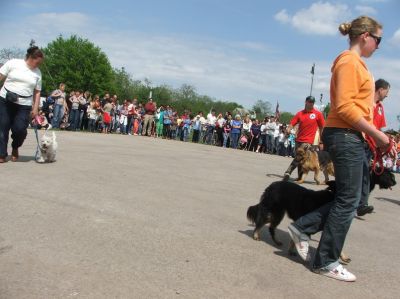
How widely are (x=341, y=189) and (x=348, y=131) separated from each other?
0.53m

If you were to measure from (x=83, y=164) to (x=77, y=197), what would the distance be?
11.1 feet

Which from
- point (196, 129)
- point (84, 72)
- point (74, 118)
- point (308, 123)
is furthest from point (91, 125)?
point (84, 72)

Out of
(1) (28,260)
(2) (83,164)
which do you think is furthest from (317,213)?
(2) (83,164)

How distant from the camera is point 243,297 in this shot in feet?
11.7

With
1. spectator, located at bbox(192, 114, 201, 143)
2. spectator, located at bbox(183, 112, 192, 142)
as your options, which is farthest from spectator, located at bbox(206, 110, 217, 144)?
spectator, located at bbox(183, 112, 192, 142)

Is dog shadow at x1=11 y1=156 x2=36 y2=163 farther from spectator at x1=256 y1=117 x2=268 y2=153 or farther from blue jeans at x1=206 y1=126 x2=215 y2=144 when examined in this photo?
blue jeans at x1=206 y1=126 x2=215 y2=144

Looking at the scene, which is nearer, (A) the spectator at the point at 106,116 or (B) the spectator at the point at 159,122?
(A) the spectator at the point at 106,116

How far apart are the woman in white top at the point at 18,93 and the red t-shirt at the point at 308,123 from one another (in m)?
5.54

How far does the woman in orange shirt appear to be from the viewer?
4.04m

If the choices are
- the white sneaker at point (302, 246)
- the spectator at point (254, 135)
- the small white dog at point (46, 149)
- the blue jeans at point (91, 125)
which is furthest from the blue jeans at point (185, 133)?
the white sneaker at point (302, 246)

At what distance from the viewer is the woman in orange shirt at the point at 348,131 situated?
4.04 metres

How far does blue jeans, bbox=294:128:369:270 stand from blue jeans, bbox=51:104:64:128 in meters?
17.0

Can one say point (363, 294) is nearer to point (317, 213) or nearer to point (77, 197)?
point (317, 213)

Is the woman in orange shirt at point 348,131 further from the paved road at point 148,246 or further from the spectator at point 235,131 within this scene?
the spectator at point 235,131
